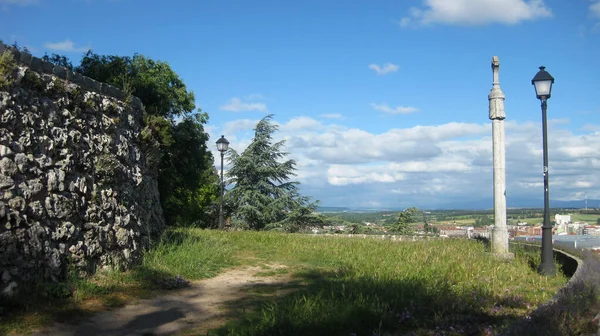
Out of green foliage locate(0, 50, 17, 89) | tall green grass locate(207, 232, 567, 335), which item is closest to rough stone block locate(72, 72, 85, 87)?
green foliage locate(0, 50, 17, 89)

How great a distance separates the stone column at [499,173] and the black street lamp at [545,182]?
215 cm

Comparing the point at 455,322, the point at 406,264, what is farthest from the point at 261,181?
the point at 455,322

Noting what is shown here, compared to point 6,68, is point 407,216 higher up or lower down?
lower down

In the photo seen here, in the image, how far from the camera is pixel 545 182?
1144 cm

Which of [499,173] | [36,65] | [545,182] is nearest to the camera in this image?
[36,65]

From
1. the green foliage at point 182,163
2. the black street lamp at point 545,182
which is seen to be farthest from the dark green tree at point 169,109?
the black street lamp at point 545,182

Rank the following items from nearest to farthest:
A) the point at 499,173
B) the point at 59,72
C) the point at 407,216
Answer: the point at 59,72 → the point at 499,173 → the point at 407,216

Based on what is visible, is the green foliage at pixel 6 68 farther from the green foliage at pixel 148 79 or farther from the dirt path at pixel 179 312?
the green foliage at pixel 148 79

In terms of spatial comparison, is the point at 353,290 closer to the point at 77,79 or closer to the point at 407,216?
the point at 77,79

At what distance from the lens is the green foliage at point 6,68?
6320 millimetres

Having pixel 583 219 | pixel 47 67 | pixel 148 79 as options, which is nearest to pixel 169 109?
pixel 148 79

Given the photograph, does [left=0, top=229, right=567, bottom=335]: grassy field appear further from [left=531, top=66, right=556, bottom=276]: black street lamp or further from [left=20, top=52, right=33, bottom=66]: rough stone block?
[left=20, top=52, right=33, bottom=66]: rough stone block

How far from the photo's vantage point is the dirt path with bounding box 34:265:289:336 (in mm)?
5805

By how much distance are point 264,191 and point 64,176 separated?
2200 centimetres
